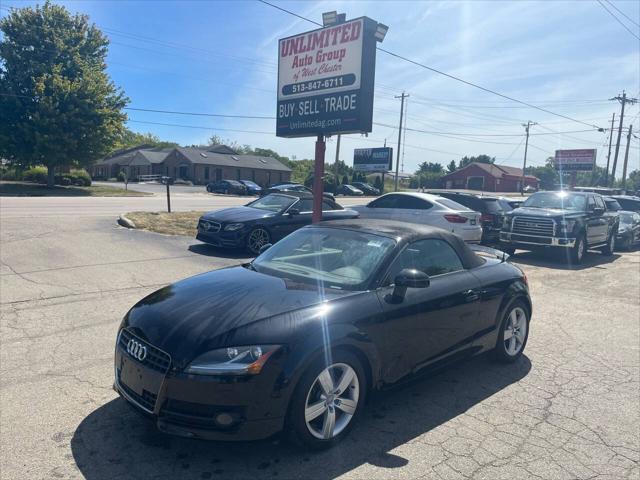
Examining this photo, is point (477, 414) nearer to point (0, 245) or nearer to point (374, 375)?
point (374, 375)

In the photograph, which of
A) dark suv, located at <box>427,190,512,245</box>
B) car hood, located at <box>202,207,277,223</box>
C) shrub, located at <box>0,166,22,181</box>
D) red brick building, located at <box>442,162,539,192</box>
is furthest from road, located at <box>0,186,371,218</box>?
red brick building, located at <box>442,162,539,192</box>

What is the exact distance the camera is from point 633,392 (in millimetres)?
4578

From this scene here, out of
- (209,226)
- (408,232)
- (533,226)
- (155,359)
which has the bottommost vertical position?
(209,226)

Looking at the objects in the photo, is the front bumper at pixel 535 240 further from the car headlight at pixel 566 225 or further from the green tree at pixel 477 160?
the green tree at pixel 477 160

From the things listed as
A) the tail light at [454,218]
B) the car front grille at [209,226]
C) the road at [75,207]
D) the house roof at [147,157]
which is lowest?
the road at [75,207]

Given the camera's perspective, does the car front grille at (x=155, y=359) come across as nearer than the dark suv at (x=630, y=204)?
Yes

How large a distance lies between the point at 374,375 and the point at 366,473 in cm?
70

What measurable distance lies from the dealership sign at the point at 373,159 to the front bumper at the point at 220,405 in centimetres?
5440

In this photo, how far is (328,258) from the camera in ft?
14.0

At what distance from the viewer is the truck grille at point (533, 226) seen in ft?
41.6

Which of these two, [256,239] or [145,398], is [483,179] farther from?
[145,398]

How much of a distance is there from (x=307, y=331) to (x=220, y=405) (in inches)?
27.1

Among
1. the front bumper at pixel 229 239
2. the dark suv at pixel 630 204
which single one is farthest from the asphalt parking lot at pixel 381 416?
the dark suv at pixel 630 204

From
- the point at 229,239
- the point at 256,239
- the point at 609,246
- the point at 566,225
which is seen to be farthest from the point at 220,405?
the point at 609,246
